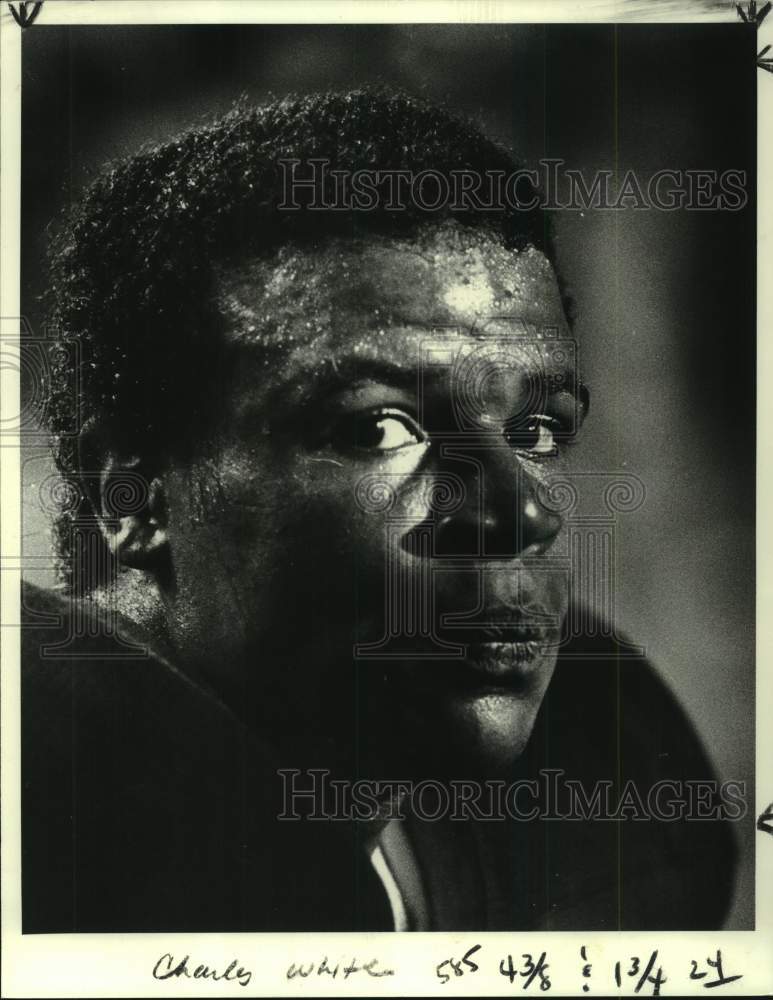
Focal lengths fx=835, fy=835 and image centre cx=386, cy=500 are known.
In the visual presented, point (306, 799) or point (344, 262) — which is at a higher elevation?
point (344, 262)

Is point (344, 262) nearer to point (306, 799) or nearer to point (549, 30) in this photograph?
point (549, 30)

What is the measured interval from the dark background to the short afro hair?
0.08 m

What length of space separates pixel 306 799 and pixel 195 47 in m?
2.45

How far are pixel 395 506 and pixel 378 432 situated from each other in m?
0.24

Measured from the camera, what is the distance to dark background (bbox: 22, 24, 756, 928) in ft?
8.82

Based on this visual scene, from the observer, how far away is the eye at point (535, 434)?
2660 millimetres

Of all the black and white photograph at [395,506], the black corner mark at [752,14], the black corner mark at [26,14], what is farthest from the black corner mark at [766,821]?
the black corner mark at [26,14]

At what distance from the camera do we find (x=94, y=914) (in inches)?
106

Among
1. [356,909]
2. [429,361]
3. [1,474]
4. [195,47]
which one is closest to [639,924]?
[356,909]
